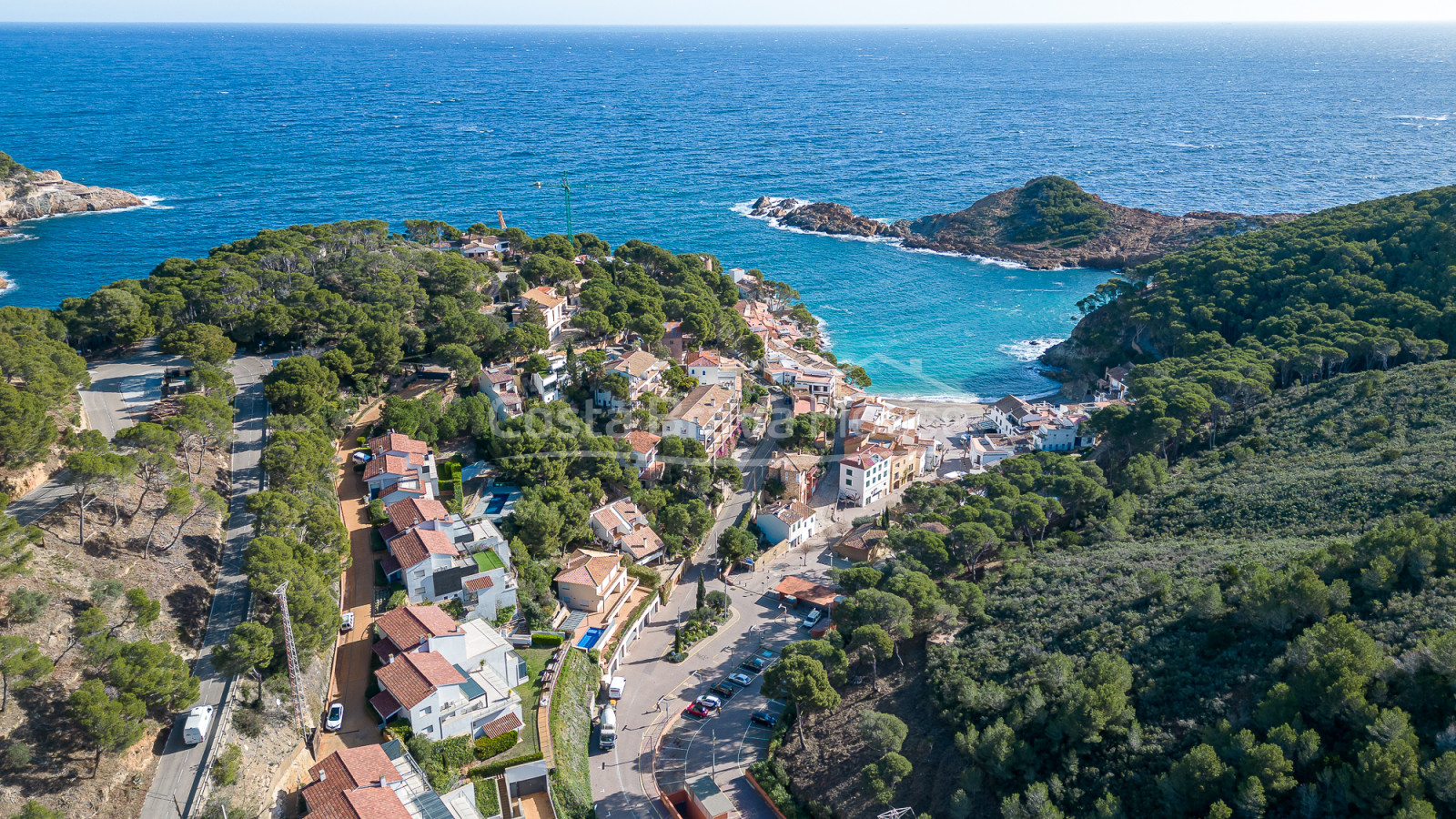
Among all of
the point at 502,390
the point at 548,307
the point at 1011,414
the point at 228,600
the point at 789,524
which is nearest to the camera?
the point at 228,600

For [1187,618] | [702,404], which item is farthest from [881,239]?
[1187,618]

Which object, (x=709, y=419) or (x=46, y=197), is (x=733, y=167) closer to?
(x=46, y=197)

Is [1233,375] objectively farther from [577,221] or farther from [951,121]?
[951,121]

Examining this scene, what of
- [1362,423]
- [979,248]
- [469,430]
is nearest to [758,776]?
[469,430]

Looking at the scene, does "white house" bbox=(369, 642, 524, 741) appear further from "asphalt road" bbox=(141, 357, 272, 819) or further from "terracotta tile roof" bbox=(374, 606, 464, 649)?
"asphalt road" bbox=(141, 357, 272, 819)

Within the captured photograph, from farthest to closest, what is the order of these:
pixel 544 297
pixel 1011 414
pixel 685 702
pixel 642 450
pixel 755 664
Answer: pixel 1011 414 → pixel 544 297 → pixel 642 450 → pixel 755 664 → pixel 685 702

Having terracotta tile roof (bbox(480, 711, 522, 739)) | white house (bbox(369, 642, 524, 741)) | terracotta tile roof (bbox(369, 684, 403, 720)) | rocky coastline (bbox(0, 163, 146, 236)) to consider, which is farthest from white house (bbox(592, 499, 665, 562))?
rocky coastline (bbox(0, 163, 146, 236))

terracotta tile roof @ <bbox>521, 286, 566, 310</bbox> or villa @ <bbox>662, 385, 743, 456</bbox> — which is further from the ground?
terracotta tile roof @ <bbox>521, 286, 566, 310</bbox>
